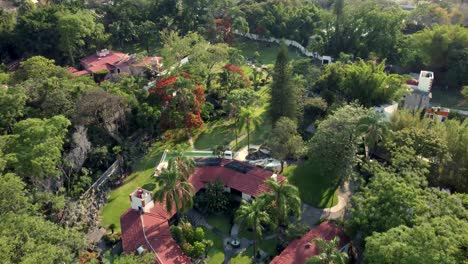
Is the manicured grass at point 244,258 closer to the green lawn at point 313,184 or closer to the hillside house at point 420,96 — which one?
the green lawn at point 313,184

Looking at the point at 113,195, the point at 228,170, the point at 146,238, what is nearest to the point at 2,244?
the point at 146,238

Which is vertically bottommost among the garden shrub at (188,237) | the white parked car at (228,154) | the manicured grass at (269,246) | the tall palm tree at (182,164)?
the manicured grass at (269,246)

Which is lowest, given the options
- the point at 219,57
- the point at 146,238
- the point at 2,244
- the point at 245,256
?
the point at 245,256

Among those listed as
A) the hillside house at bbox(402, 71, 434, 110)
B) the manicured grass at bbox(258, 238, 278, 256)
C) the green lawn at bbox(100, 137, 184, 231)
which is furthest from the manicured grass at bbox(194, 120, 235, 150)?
the hillside house at bbox(402, 71, 434, 110)

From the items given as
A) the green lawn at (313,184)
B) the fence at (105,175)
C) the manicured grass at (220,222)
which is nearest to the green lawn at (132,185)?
the fence at (105,175)

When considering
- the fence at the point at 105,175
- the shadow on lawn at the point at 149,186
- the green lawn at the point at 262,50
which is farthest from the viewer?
the green lawn at the point at 262,50

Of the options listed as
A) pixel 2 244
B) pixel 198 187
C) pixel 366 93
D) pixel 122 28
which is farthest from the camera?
pixel 122 28

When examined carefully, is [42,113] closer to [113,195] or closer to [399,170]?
[113,195]

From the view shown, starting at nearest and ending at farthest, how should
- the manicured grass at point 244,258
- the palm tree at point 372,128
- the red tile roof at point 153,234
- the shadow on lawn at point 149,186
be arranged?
1. the red tile roof at point 153,234
2. the manicured grass at point 244,258
3. the palm tree at point 372,128
4. the shadow on lawn at point 149,186

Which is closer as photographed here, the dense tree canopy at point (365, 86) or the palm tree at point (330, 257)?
the palm tree at point (330, 257)
